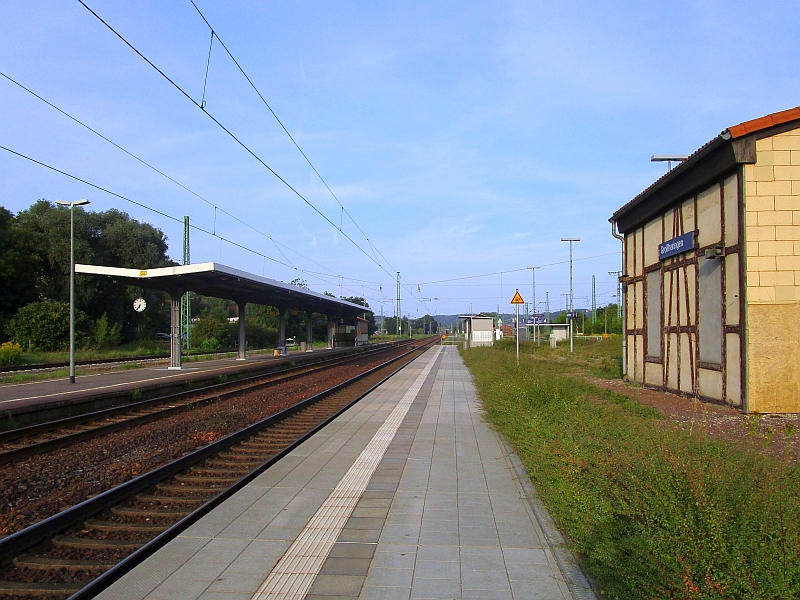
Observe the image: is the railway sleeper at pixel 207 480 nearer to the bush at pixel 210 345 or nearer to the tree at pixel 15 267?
the tree at pixel 15 267

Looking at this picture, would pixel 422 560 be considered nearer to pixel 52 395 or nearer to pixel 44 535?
pixel 44 535

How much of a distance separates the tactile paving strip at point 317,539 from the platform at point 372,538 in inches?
0.5

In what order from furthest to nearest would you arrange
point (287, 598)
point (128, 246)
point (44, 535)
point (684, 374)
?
point (128, 246) → point (684, 374) → point (44, 535) → point (287, 598)

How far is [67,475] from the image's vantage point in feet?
27.1

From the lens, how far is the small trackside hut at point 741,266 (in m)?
12.4

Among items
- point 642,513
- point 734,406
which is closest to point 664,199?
point 734,406

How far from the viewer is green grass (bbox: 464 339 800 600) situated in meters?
3.39

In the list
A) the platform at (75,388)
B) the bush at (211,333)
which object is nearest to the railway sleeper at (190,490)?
the platform at (75,388)

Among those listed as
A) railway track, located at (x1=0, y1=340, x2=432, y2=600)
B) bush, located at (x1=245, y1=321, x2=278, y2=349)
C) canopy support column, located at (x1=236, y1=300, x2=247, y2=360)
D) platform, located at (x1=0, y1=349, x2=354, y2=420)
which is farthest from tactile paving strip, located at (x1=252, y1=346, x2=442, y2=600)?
bush, located at (x1=245, y1=321, x2=278, y2=349)

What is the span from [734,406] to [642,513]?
389 inches

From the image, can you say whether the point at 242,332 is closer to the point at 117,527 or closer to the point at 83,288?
the point at 83,288

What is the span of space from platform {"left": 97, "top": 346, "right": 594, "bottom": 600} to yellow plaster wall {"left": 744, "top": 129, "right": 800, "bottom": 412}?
6.62 metres

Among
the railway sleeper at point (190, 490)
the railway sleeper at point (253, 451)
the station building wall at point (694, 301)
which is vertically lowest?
the railway sleeper at point (253, 451)

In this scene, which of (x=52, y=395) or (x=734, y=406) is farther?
(x=52, y=395)
